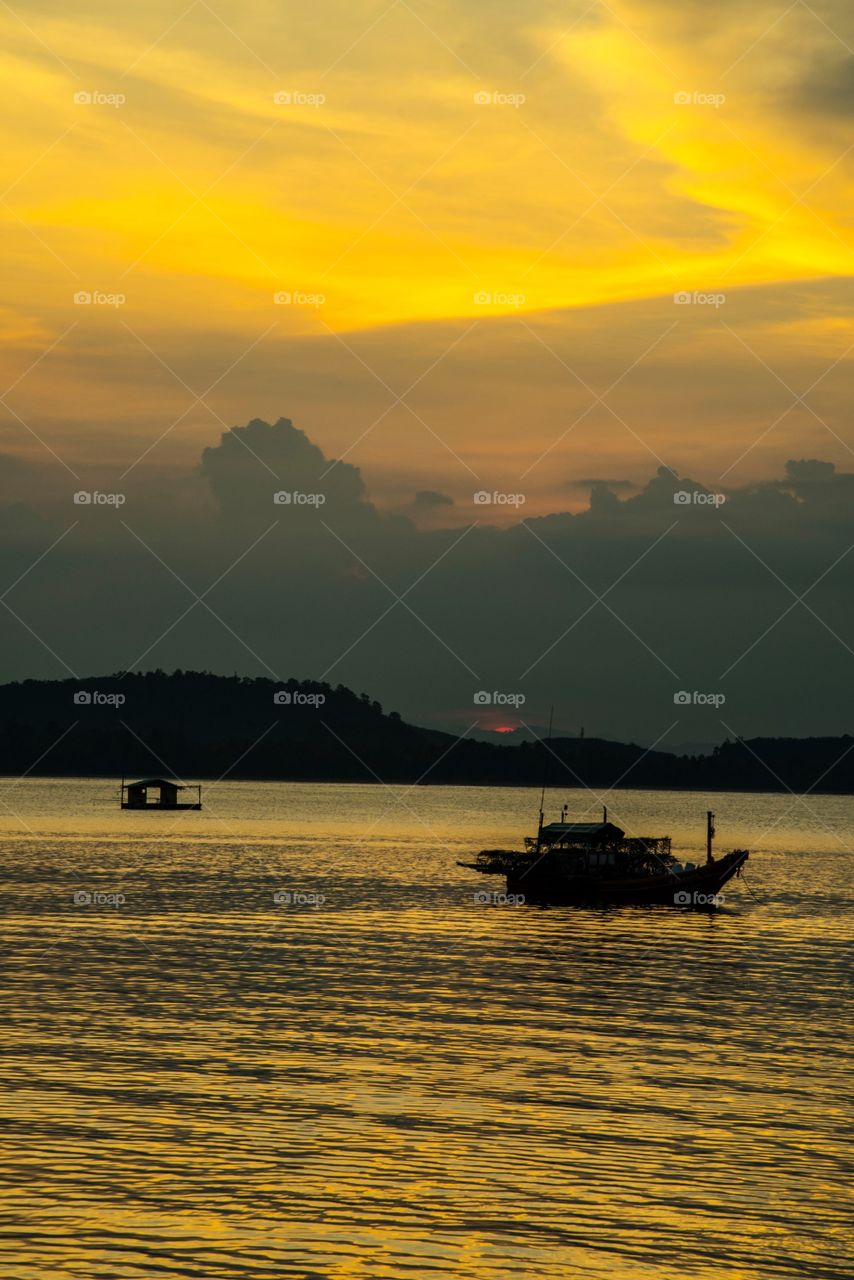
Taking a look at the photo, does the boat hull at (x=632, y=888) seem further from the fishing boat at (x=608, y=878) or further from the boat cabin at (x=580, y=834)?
the boat cabin at (x=580, y=834)

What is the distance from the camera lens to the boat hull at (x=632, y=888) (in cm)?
11081

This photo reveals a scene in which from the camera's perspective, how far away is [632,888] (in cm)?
11212

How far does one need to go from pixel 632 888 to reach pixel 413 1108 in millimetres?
77295

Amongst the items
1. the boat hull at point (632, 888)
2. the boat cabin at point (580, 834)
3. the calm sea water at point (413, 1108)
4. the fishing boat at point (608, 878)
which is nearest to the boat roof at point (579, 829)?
the boat cabin at point (580, 834)

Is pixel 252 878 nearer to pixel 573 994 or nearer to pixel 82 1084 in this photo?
pixel 573 994

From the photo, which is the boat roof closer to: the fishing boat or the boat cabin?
the boat cabin

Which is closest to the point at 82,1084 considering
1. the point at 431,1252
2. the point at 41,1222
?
the point at 41,1222

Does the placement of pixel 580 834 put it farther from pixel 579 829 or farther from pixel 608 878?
pixel 608 878

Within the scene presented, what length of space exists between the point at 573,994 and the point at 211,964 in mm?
16434

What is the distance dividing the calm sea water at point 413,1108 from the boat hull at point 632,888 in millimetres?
29623

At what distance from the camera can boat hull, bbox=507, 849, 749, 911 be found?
111 meters

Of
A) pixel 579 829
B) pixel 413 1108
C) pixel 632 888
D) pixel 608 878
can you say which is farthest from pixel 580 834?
pixel 413 1108

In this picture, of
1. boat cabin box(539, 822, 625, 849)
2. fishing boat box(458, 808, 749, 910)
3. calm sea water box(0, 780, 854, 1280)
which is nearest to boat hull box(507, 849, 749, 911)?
fishing boat box(458, 808, 749, 910)

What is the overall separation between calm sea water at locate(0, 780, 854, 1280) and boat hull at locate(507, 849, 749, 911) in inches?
1166
